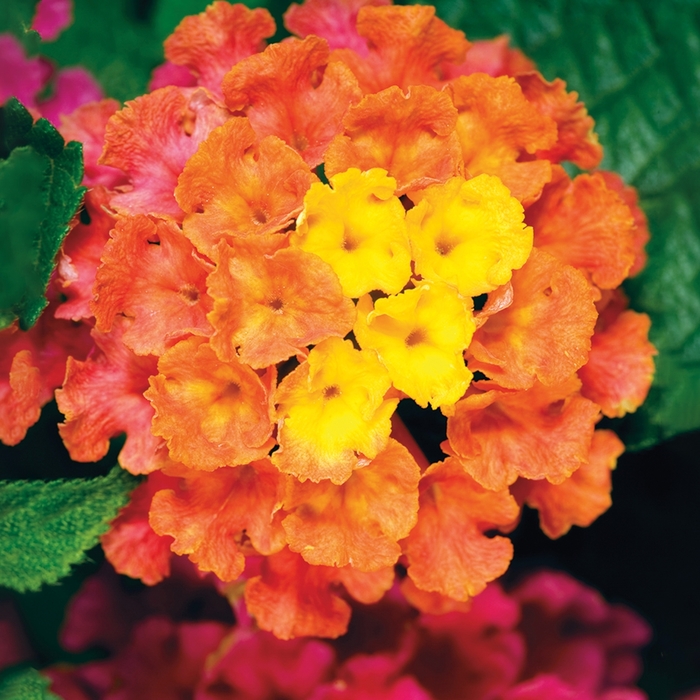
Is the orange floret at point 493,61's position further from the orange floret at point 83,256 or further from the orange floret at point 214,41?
the orange floret at point 83,256

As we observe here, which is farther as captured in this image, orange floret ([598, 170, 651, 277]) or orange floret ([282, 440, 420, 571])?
orange floret ([598, 170, 651, 277])

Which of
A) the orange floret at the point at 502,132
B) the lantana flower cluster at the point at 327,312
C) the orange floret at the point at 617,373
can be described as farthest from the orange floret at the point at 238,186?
the orange floret at the point at 617,373

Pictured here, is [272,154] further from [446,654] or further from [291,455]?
[446,654]

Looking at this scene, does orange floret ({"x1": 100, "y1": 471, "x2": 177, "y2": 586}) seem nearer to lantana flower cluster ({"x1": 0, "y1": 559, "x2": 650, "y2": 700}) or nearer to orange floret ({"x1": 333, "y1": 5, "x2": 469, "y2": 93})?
lantana flower cluster ({"x1": 0, "y1": 559, "x2": 650, "y2": 700})

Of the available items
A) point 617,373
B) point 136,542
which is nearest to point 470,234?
point 617,373

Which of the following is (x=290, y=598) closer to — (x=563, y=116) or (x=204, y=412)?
(x=204, y=412)

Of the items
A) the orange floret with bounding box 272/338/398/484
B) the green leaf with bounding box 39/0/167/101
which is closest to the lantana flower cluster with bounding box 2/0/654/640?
the orange floret with bounding box 272/338/398/484
